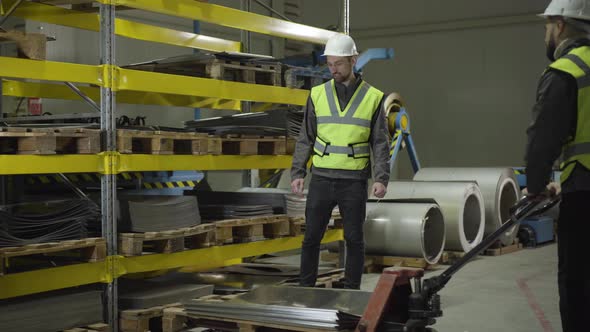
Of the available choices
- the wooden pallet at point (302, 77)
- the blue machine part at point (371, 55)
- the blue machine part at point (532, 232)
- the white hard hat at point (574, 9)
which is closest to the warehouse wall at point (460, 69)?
the blue machine part at point (532, 232)

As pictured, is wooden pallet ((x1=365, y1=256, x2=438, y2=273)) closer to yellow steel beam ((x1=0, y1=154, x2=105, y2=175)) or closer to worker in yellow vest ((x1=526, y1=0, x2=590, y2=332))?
yellow steel beam ((x1=0, y1=154, x2=105, y2=175))

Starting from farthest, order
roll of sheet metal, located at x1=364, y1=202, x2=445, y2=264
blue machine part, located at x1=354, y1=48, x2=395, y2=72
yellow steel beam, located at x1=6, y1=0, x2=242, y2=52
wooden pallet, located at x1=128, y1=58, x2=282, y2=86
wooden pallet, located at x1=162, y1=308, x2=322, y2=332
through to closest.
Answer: blue machine part, located at x1=354, y1=48, x2=395, y2=72, roll of sheet metal, located at x1=364, y1=202, x2=445, y2=264, wooden pallet, located at x1=128, y1=58, x2=282, y2=86, yellow steel beam, located at x1=6, y1=0, x2=242, y2=52, wooden pallet, located at x1=162, y1=308, x2=322, y2=332

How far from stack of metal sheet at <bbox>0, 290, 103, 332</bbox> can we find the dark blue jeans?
1678 mm

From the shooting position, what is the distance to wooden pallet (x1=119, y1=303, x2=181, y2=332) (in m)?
6.09

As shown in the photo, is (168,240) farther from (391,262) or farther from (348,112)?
(391,262)

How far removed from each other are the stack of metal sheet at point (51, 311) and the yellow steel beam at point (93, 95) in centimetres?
242

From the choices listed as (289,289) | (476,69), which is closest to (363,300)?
(289,289)

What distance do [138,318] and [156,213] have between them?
2.95 ft

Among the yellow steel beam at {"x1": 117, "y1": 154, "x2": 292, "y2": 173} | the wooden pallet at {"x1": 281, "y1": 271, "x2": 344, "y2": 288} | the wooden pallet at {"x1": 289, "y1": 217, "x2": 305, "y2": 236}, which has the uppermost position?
the yellow steel beam at {"x1": 117, "y1": 154, "x2": 292, "y2": 173}

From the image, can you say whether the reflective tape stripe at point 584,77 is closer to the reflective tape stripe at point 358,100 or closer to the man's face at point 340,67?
the reflective tape stripe at point 358,100

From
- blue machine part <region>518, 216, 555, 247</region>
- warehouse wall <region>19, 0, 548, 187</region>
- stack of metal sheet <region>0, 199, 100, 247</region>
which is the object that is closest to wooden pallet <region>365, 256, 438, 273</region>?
blue machine part <region>518, 216, 555, 247</region>

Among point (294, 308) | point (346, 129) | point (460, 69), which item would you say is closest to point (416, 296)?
point (294, 308)

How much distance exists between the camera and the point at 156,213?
21.4 feet

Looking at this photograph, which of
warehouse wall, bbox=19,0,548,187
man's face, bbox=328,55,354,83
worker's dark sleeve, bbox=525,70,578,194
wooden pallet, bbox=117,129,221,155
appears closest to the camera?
worker's dark sleeve, bbox=525,70,578,194
